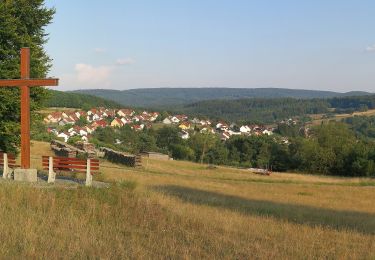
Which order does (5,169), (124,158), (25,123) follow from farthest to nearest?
(124,158) → (5,169) → (25,123)

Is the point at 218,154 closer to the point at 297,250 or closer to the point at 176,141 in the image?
the point at 176,141

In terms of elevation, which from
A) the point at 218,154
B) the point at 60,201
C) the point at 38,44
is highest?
the point at 38,44

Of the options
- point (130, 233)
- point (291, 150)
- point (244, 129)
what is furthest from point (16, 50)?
point (244, 129)

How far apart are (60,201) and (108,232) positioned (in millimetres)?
2434

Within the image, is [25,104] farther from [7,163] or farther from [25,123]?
[7,163]

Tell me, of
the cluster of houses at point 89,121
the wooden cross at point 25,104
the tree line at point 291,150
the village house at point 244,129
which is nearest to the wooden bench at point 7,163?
the wooden cross at point 25,104

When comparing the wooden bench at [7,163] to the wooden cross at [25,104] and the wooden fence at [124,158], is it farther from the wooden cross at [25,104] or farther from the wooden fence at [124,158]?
the wooden fence at [124,158]

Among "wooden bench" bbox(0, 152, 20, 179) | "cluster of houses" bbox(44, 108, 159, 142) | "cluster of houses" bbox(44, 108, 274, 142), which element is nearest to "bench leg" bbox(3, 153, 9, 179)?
"wooden bench" bbox(0, 152, 20, 179)

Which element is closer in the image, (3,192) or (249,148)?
(3,192)

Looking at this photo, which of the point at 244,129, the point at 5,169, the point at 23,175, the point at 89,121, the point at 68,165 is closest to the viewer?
the point at 23,175

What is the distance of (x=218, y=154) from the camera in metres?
99.4

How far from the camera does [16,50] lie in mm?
23453

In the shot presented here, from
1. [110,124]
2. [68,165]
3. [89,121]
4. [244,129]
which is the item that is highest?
[68,165]

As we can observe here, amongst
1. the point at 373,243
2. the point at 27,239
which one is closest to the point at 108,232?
the point at 27,239
